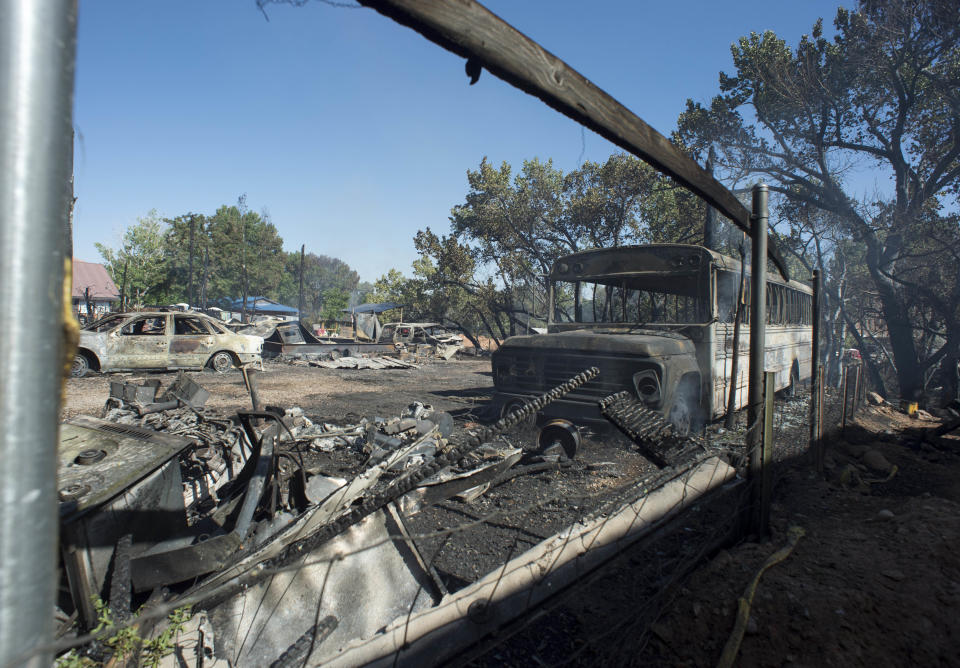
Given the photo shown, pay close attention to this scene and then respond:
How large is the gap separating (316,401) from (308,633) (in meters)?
8.35

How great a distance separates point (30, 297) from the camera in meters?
0.62

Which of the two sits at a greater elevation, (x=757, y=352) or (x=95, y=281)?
(x=95, y=281)

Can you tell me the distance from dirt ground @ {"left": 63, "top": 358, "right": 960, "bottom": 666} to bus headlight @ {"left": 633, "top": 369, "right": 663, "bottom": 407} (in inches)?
32.6

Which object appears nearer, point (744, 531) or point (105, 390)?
point (744, 531)

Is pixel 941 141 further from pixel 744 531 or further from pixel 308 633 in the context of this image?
pixel 308 633

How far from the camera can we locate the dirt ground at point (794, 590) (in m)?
2.41

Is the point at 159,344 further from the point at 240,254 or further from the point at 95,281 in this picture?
the point at 240,254

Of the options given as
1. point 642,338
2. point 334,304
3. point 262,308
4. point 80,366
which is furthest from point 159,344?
point 334,304

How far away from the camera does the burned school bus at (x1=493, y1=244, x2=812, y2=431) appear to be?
5840 millimetres

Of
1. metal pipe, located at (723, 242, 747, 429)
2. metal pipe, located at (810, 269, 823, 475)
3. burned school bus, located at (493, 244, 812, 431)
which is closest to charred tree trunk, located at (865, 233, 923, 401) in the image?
burned school bus, located at (493, 244, 812, 431)

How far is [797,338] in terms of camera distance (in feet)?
34.7

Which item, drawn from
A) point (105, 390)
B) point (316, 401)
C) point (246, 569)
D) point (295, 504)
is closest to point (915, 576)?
point (246, 569)

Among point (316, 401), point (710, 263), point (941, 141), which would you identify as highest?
point (941, 141)

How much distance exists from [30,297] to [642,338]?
5.99 m
